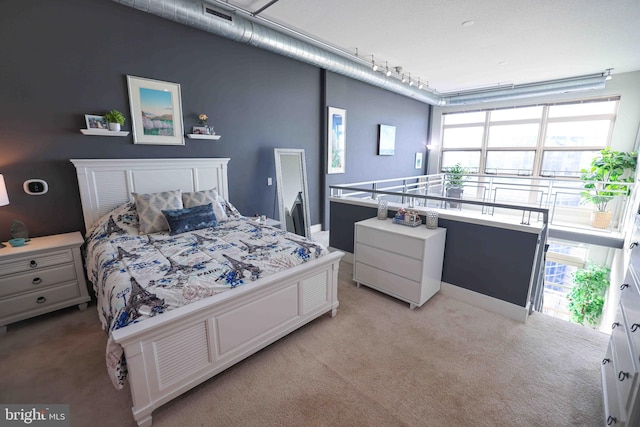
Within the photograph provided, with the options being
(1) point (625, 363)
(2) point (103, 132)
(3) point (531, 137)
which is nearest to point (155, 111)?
(2) point (103, 132)

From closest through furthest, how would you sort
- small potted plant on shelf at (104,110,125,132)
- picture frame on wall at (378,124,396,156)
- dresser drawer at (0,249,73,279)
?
dresser drawer at (0,249,73,279), small potted plant on shelf at (104,110,125,132), picture frame on wall at (378,124,396,156)

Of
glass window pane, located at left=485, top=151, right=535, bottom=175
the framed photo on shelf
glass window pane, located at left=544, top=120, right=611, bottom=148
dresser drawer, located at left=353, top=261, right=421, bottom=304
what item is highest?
glass window pane, located at left=544, top=120, right=611, bottom=148

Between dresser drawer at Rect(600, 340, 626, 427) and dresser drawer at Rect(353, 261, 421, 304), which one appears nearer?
dresser drawer at Rect(600, 340, 626, 427)

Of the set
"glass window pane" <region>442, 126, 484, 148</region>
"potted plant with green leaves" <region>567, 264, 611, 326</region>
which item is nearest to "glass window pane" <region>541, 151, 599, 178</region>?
"glass window pane" <region>442, 126, 484, 148</region>

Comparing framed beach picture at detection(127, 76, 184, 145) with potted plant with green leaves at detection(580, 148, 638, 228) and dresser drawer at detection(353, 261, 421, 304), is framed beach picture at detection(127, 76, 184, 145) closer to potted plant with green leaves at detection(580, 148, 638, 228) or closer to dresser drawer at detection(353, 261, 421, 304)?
dresser drawer at detection(353, 261, 421, 304)

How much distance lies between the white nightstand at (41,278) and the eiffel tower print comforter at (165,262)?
0.18m

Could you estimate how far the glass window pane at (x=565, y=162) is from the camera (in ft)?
19.6

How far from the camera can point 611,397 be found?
1508mm

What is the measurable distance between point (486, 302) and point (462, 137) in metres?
6.20

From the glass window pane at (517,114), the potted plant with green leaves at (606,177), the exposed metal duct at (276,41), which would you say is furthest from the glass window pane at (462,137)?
the potted plant with green leaves at (606,177)

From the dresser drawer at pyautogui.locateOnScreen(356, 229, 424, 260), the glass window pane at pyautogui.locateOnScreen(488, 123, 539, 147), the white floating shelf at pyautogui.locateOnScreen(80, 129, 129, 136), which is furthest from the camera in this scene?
the glass window pane at pyautogui.locateOnScreen(488, 123, 539, 147)

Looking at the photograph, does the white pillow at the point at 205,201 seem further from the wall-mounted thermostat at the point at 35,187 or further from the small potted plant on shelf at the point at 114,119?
the wall-mounted thermostat at the point at 35,187

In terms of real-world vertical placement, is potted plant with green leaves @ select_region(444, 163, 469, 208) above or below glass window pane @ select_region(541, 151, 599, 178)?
below

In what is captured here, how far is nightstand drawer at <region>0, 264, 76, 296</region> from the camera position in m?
2.30
